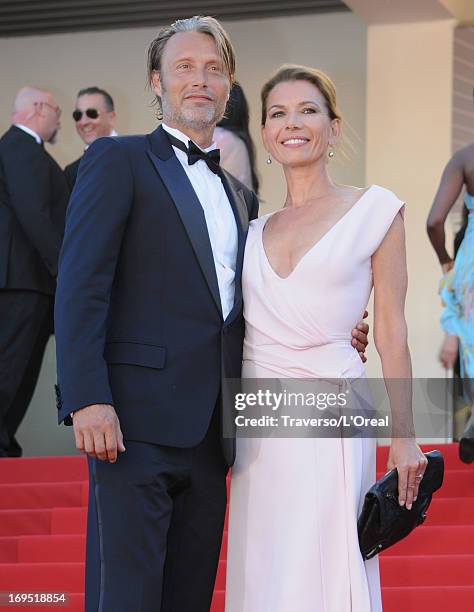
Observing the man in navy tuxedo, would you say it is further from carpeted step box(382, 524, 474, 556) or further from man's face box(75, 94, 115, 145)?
man's face box(75, 94, 115, 145)

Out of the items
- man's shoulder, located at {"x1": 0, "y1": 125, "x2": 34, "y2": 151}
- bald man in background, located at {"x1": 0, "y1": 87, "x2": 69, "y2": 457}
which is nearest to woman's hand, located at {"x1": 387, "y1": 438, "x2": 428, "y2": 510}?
bald man in background, located at {"x1": 0, "y1": 87, "x2": 69, "y2": 457}

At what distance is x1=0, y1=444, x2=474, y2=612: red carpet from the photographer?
4676 mm

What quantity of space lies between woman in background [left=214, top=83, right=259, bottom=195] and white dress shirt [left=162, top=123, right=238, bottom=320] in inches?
116

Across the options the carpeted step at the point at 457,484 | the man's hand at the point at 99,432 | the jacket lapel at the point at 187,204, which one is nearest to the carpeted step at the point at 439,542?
the carpeted step at the point at 457,484

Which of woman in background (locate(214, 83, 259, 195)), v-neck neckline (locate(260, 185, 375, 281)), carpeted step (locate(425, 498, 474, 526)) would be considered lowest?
carpeted step (locate(425, 498, 474, 526))

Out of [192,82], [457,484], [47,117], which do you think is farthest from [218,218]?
[47,117]

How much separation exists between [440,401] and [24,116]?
3.73 meters

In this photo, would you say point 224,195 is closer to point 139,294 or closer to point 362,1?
point 139,294

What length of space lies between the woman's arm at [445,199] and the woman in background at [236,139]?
3.19 feet

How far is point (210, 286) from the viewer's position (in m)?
3.36

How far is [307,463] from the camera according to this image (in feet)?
11.0

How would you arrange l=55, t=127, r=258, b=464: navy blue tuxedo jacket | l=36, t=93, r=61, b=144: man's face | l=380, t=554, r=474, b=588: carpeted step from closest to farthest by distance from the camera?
l=55, t=127, r=258, b=464: navy blue tuxedo jacket, l=380, t=554, r=474, b=588: carpeted step, l=36, t=93, r=61, b=144: man's face

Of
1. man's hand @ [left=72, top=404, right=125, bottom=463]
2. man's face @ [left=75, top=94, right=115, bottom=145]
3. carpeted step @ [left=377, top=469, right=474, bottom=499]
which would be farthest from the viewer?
man's face @ [left=75, top=94, right=115, bottom=145]

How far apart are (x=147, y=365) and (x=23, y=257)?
385 cm
